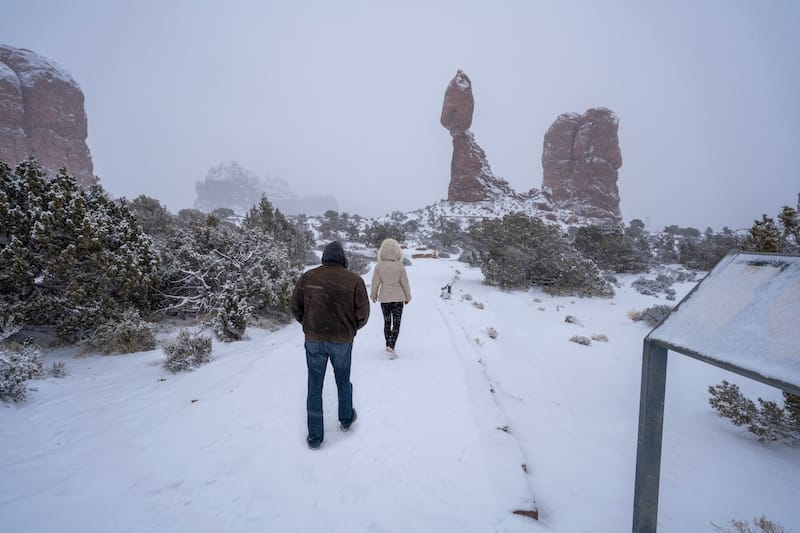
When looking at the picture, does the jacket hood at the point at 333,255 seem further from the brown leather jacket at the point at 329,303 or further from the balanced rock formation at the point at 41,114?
the balanced rock formation at the point at 41,114

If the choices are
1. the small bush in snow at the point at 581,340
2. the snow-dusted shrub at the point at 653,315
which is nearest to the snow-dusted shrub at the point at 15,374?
the small bush in snow at the point at 581,340

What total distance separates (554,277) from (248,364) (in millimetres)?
12392

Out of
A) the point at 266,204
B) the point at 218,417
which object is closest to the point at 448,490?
the point at 218,417


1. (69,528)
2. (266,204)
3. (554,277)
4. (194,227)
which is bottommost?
(69,528)

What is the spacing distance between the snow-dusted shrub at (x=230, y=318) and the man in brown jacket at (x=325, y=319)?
445 centimetres

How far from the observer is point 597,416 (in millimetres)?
4199

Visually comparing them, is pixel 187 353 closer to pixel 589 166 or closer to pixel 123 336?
pixel 123 336

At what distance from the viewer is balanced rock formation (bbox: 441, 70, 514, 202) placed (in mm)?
49744

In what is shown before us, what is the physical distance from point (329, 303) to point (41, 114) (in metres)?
62.9

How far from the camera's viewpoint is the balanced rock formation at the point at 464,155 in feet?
163

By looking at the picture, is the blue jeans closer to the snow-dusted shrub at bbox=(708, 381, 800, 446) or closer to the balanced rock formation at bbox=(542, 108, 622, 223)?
the snow-dusted shrub at bbox=(708, 381, 800, 446)

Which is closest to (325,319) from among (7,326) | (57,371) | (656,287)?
(57,371)

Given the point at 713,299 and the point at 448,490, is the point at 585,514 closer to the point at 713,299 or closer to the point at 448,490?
the point at 448,490

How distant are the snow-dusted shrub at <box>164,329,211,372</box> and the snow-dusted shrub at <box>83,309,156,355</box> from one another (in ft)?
3.05
